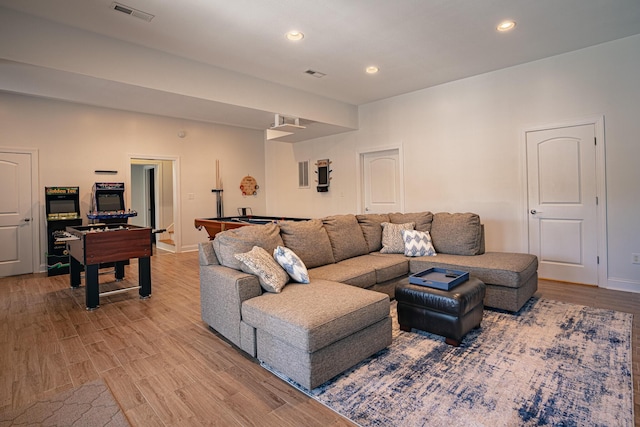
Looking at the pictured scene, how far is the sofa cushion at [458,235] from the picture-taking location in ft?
12.9

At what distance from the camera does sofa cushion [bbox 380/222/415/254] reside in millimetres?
4117

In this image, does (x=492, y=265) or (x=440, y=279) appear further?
(x=492, y=265)

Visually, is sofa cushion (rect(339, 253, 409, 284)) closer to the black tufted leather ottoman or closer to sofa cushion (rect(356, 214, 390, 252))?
sofa cushion (rect(356, 214, 390, 252))

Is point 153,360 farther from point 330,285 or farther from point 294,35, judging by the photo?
point 294,35

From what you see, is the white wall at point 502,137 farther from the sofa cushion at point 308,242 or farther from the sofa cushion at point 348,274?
the sofa cushion at point 308,242

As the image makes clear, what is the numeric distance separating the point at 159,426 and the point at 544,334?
2.85 metres

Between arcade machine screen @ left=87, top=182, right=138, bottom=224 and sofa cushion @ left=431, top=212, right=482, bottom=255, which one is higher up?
arcade machine screen @ left=87, top=182, right=138, bottom=224

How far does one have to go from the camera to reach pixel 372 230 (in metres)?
4.31

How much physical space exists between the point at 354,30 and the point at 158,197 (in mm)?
6757

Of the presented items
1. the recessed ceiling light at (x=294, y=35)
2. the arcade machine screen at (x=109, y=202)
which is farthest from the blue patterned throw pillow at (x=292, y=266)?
the arcade machine screen at (x=109, y=202)

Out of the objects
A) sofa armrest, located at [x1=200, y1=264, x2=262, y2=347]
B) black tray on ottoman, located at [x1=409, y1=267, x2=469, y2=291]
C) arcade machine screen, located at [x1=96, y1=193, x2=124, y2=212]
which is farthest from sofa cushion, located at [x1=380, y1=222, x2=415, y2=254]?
arcade machine screen, located at [x1=96, y1=193, x2=124, y2=212]

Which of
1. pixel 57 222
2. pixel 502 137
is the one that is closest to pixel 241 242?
pixel 502 137

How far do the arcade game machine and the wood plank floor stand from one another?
1210 mm

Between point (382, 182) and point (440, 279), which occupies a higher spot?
point (382, 182)
